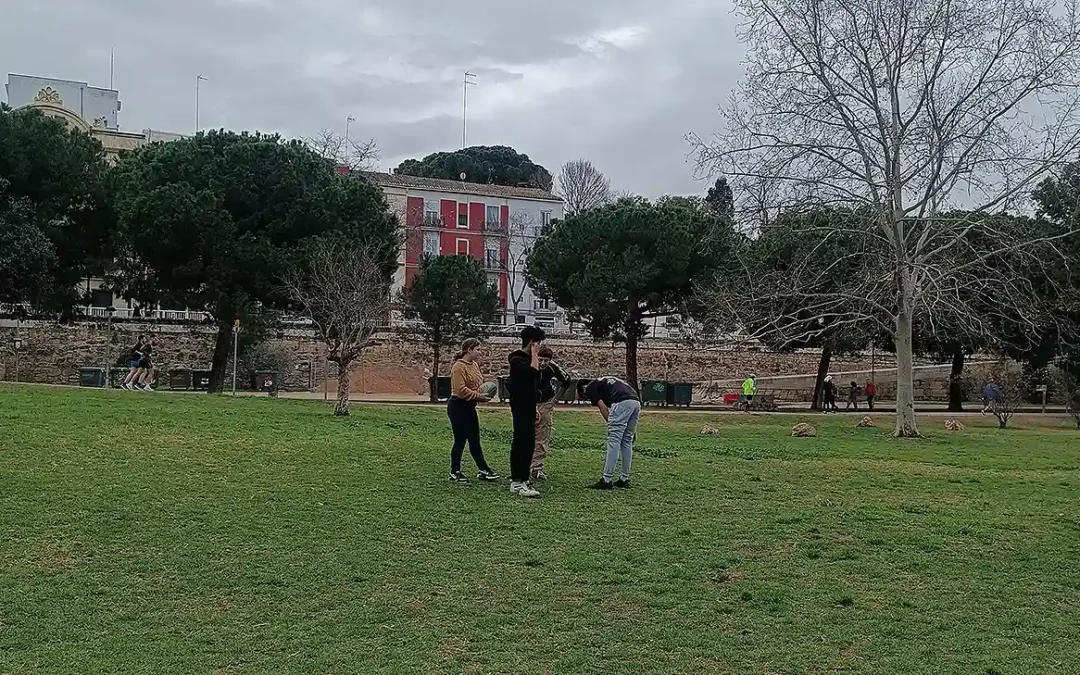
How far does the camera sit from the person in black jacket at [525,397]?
33.6 ft

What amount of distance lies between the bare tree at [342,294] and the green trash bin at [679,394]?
11063mm

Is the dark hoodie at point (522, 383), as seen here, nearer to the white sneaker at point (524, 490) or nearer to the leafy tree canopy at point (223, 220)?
the white sneaker at point (524, 490)

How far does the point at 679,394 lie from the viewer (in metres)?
38.9

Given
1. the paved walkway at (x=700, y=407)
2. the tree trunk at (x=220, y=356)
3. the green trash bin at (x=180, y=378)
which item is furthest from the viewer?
the green trash bin at (x=180, y=378)

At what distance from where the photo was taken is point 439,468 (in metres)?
12.4

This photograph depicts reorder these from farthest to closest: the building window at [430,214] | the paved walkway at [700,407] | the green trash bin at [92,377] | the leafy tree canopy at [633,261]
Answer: the building window at [430,214] → the leafy tree canopy at [633,261] → the green trash bin at [92,377] → the paved walkway at [700,407]

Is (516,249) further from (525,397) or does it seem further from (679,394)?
(525,397)

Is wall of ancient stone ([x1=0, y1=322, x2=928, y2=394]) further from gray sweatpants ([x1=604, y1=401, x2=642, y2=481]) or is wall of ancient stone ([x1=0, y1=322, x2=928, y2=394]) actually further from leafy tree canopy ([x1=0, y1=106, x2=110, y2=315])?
gray sweatpants ([x1=604, y1=401, x2=642, y2=481])

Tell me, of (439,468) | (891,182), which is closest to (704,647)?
(439,468)

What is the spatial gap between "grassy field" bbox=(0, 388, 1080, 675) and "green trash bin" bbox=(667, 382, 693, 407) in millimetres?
24781

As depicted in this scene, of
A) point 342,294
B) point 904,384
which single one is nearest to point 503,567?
point 904,384

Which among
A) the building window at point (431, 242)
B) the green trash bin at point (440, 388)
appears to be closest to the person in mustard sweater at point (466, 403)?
the green trash bin at point (440, 388)

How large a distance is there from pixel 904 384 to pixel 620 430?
14794 millimetres

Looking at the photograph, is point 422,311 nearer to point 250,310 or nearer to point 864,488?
point 250,310
